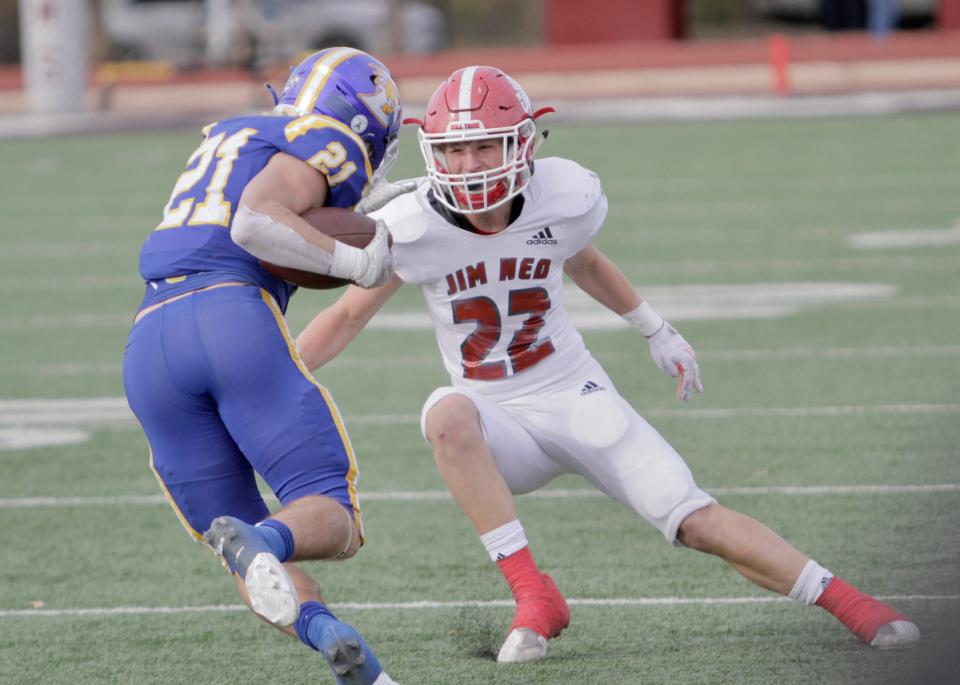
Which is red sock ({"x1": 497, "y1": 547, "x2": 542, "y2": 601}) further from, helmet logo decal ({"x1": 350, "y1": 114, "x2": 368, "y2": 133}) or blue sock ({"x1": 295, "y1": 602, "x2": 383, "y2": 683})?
helmet logo decal ({"x1": 350, "y1": 114, "x2": 368, "y2": 133})

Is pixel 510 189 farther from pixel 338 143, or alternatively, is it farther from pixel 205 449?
pixel 205 449

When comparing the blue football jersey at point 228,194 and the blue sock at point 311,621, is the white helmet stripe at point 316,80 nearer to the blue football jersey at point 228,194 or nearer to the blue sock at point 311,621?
the blue football jersey at point 228,194

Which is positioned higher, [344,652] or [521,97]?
[521,97]

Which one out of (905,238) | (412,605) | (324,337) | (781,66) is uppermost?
(324,337)

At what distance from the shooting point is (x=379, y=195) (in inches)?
157

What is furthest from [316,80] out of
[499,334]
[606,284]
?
[606,284]

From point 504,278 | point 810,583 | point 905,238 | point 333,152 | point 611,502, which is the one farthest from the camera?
point 905,238

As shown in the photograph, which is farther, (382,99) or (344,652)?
(382,99)

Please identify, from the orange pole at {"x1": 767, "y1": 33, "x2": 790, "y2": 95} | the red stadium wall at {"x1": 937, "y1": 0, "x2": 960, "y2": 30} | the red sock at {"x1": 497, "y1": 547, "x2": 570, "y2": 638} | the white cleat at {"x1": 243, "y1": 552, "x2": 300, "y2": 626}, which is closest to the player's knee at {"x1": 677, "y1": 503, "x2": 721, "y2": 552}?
the red sock at {"x1": 497, "y1": 547, "x2": 570, "y2": 638}

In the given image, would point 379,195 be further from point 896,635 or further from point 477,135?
point 896,635

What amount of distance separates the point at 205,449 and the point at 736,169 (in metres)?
11.6

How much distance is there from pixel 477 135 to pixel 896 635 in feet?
5.05

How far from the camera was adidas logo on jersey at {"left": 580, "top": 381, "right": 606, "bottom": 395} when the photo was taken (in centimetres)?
414

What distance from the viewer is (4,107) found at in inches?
958
